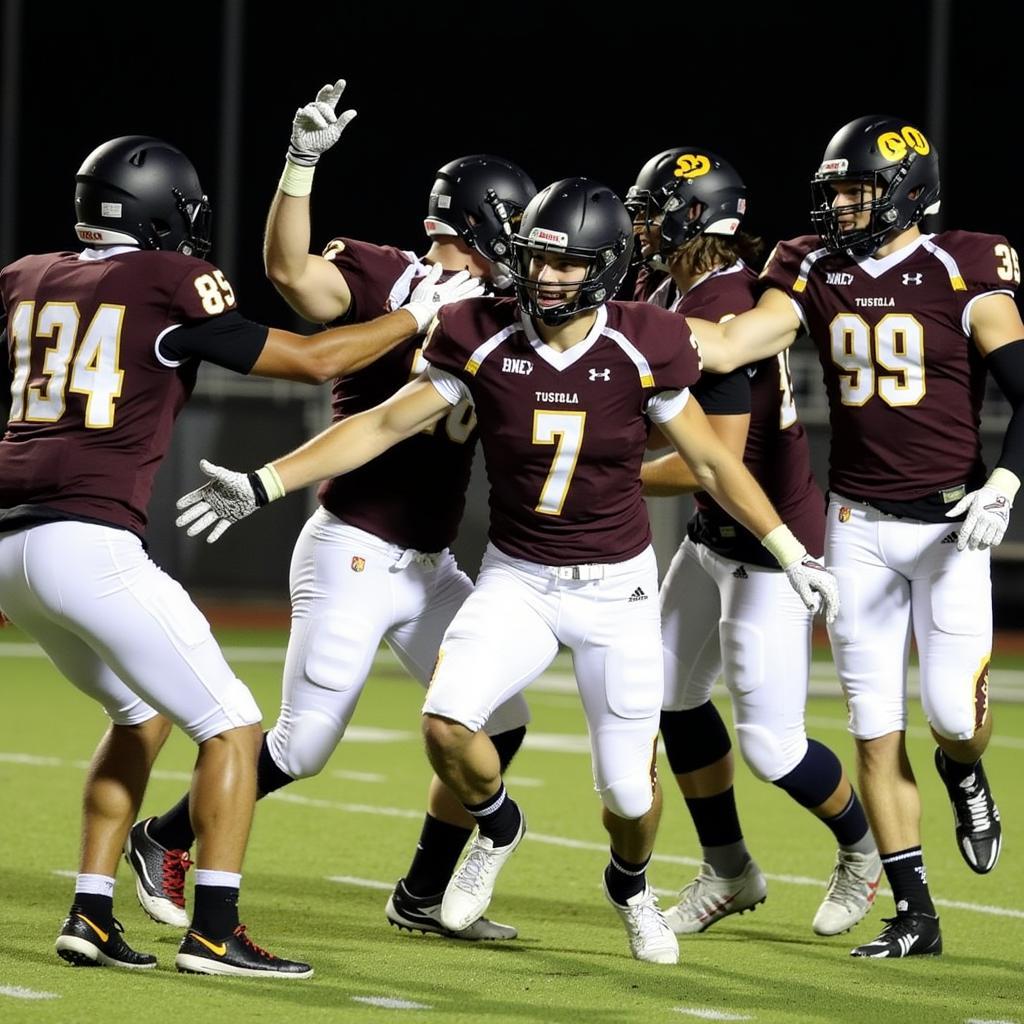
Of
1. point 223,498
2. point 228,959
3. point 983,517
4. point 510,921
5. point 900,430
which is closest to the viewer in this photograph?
point 228,959

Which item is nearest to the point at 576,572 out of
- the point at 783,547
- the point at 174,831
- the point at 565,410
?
the point at 565,410

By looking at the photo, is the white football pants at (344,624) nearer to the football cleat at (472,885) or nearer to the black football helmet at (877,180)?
the football cleat at (472,885)

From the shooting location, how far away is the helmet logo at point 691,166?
16.8 feet

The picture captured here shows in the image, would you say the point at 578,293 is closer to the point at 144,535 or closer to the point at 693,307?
the point at 693,307

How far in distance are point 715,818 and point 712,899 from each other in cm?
23

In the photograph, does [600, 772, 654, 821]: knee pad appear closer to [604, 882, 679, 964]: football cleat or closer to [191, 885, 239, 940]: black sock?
[604, 882, 679, 964]: football cleat

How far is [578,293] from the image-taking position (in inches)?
171

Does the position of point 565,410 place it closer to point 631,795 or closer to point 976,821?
point 631,795

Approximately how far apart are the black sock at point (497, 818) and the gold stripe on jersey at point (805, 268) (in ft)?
4.99

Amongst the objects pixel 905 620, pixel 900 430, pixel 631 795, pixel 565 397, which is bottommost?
pixel 631 795

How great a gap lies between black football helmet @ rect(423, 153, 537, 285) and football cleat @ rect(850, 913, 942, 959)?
6.50 feet

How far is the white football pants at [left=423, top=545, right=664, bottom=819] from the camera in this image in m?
4.35

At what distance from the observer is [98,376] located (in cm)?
405

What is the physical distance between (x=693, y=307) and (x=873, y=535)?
785 mm
